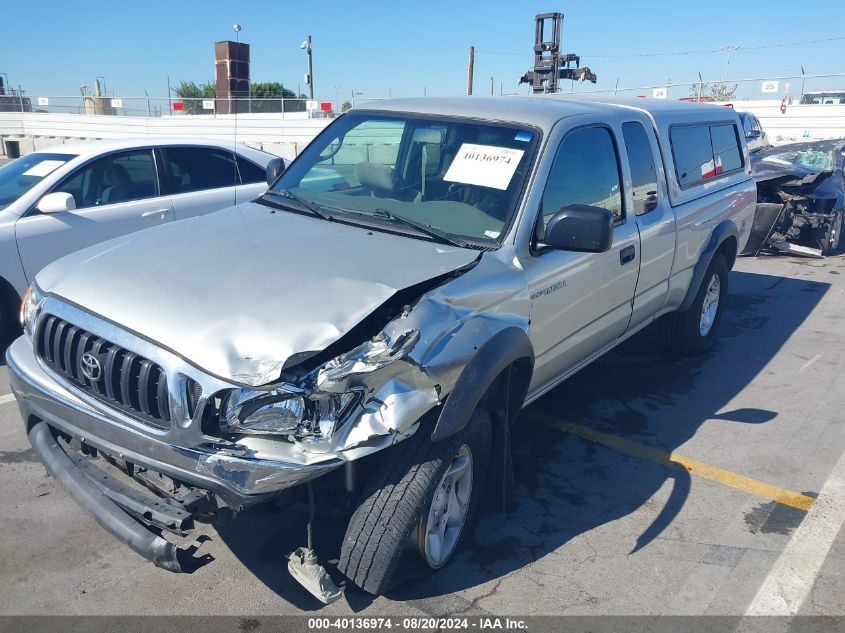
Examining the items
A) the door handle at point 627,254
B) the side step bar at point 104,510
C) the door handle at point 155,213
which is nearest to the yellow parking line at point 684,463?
the door handle at point 627,254

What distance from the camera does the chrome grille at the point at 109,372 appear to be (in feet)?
8.17

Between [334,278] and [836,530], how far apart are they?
281 centimetres

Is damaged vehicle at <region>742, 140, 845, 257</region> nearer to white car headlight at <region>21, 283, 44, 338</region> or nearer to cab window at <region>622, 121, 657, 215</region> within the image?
cab window at <region>622, 121, 657, 215</region>

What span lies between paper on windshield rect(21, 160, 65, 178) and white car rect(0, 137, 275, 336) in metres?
0.01

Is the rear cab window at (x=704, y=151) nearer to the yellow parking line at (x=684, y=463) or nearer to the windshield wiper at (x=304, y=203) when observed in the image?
the yellow parking line at (x=684, y=463)

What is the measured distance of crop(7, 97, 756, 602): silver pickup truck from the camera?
2.41 meters

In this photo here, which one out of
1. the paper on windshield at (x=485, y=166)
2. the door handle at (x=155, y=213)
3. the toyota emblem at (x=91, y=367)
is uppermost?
the paper on windshield at (x=485, y=166)

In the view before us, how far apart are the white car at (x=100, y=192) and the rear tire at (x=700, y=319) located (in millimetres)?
4121

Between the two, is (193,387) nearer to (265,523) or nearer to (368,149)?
(265,523)

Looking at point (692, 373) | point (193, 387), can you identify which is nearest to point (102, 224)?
point (193, 387)

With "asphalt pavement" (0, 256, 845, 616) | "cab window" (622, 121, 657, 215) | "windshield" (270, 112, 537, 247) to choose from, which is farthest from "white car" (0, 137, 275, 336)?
"cab window" (622, 121, 657, 215)

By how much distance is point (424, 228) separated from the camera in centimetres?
345

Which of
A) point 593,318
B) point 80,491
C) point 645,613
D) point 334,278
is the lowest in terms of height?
point 645,613

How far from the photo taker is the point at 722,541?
3430 mm
